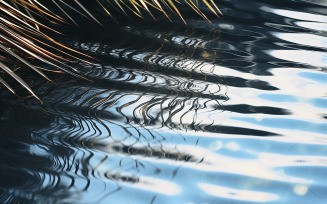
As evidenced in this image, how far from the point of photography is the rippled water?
0.76 m

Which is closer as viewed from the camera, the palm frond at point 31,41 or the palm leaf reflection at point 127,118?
the palm leaf reflection at point 127,118

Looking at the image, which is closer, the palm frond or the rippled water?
→ the rippled water

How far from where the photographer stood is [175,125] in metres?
0.95

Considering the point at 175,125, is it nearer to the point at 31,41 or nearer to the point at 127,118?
the point at 127,118

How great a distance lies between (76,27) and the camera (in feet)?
4.79

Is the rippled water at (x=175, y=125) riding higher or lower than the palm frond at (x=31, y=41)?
lower

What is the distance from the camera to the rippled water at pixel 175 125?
2.49 ft

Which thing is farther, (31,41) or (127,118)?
(31,41)

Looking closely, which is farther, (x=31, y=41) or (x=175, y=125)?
(x=31, y=41)

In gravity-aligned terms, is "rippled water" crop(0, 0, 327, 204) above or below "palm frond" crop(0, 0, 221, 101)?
below

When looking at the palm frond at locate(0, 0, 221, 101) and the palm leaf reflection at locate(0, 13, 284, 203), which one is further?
the palm frond at locate(0, 0, 221, 101)

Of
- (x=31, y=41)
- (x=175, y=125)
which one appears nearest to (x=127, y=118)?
(x=175, y=125)

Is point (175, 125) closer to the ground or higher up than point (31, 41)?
closer to the ground

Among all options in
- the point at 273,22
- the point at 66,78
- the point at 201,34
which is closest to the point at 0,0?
the point at 66,78
